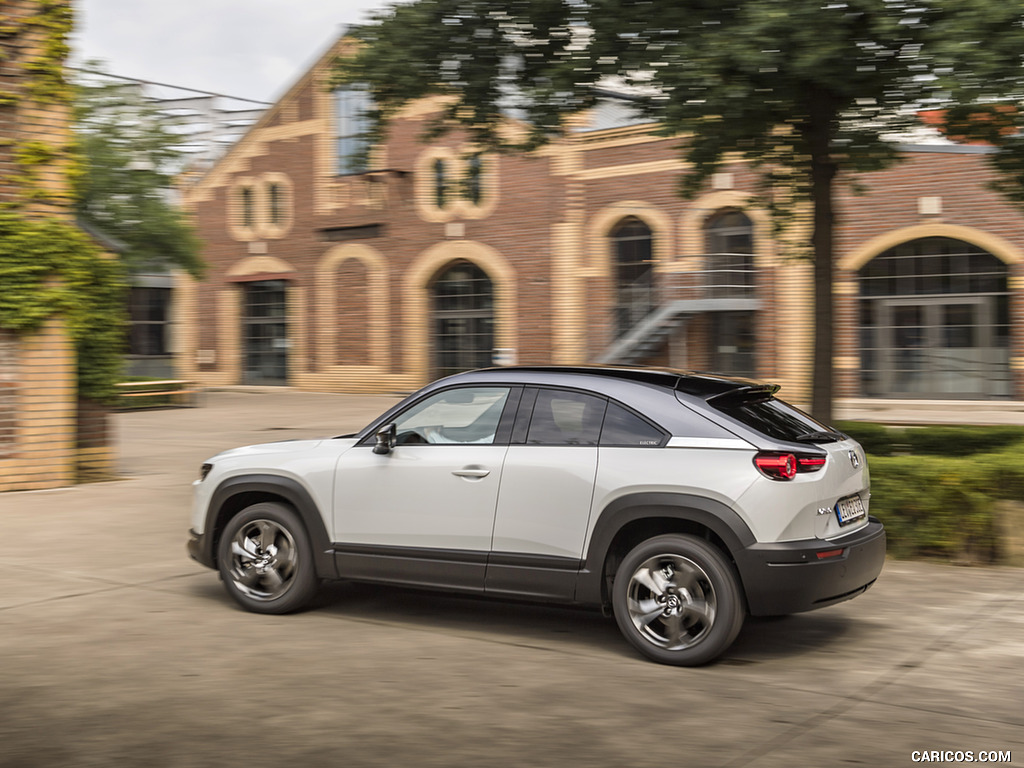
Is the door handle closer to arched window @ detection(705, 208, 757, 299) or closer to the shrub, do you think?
the shrub

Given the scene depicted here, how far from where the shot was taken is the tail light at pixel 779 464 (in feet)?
17.9

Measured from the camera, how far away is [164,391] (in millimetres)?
28500

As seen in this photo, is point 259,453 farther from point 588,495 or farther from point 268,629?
point 588,495

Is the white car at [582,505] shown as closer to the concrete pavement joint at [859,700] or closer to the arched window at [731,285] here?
the concrete pavement joint at [859,700]

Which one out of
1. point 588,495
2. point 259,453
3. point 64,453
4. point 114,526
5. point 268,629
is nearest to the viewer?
point 588,495

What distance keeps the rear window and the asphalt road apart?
117 centimetres

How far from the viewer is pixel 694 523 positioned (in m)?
5.68

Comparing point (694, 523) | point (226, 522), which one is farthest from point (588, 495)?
point (226, 522)

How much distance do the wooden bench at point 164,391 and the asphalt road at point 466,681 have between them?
20305 millimetres

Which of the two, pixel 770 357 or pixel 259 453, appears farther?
pixel 770 357

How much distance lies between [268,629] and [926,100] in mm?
7495

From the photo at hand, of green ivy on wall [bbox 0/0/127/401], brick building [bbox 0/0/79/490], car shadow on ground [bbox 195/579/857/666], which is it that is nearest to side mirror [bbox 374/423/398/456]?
car shadow on ground [bbox 195/579/857/666]

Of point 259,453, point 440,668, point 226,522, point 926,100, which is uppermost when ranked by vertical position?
point 926,100

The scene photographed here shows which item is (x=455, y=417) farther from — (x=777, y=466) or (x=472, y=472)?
(x=777, y=466)
